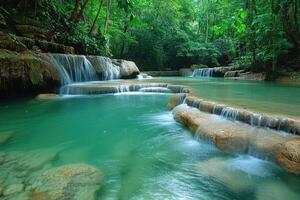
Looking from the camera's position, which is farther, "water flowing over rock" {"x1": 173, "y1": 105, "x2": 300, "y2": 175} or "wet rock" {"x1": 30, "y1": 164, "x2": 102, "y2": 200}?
"water flowing over rock" {"x1": 173, "y1": 105, "x2": 300, "y2": 175}

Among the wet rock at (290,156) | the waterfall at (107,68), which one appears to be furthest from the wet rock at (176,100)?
the waterfall at (107,68)

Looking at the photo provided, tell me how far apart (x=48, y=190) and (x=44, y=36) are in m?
10.3

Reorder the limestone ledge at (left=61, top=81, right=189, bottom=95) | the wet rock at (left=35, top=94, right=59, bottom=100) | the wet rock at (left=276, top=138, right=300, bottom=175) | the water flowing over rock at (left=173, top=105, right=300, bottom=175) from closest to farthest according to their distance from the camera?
1. the wet rock at (left=276, top=138, right=300, bottom=175)
2. the water flowing over rock at (left=173, top=105, right=300, bottom=175)
3. the wet rock at (left=35, top=94, right=59, bottom=100)
4. the limestone ledge at (left=61, top=81, right=189, bottom=95)

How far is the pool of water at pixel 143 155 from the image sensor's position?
9.71ft

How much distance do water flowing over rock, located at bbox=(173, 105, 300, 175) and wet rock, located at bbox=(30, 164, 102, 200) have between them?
2017mm

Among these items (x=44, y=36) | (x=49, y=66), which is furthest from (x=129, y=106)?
(x=44, y=36)

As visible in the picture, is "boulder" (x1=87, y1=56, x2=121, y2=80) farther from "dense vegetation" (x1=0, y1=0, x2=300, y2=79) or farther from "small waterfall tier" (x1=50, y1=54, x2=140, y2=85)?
"dense vegetation" (x1=0, y1=0, x2=300, y2=79)

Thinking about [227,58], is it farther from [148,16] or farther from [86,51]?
[86,51]

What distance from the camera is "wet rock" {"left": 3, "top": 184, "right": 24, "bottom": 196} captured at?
9.04 ft

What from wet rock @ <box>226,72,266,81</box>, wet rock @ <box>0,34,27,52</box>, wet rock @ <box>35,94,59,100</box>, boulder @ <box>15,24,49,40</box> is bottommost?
wet rock @ <box>35,94,59,100</box>

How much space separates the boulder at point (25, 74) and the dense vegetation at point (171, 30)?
323 centimetres

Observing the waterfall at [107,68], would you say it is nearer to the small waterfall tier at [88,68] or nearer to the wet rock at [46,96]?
the small waterfall tier at [88,68]

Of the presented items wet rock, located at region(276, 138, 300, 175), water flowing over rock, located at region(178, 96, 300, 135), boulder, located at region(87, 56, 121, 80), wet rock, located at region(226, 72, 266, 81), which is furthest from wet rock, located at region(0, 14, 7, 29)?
wet rock, located at region(226, 72, 266, 81)

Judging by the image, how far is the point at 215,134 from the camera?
4.30 meters
